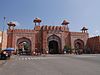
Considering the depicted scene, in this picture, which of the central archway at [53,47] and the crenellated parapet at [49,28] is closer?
the crenellated parapet at [49,28]

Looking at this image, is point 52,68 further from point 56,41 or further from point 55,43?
point 55,43

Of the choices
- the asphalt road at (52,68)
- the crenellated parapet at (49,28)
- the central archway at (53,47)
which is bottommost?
the asphalt road at (52,68)

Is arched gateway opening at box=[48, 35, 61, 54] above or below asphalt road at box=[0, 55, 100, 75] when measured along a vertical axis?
above

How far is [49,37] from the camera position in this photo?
172ft

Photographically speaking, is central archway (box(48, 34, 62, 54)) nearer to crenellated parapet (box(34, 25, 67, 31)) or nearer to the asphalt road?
crenellated parapet (box(34, 25, 67, 31))

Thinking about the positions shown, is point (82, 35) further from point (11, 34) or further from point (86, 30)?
point (11, 34)

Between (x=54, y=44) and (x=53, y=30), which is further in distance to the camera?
(x=54, y=44)

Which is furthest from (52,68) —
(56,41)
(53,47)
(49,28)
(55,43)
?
(53,47)

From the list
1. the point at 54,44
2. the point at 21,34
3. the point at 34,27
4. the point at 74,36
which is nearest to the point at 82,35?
the point at 74,36

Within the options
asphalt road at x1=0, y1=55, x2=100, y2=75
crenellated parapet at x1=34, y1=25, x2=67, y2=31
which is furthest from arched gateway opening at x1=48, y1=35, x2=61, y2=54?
asphalt road at x1=0, y1=55, x2=100, y2=75

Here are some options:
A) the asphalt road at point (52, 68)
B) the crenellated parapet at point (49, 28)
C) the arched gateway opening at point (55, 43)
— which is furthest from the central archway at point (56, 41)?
the asphalt road at point (52, 68)

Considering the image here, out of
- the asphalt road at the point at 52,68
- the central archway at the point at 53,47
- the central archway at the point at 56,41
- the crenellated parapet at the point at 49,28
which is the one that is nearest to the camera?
the asphalt road at the point at 52,68

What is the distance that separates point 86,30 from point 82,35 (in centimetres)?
435

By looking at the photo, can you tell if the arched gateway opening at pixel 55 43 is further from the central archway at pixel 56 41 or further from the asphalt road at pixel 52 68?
the asphalt road at pixel 52 68
